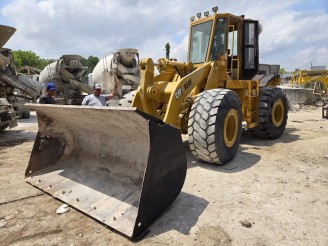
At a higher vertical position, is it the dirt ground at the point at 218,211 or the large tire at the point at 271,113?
the large tire at the point at 271,113

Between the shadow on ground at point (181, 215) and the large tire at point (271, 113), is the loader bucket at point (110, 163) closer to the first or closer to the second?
the shadow on ground at point (181, 215)

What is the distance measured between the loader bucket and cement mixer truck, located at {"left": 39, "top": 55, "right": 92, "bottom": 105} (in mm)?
10721

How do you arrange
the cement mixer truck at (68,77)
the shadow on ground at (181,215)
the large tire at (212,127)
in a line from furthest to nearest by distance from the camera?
the cement mixer truck at (68,77)
the large tire at (212,127)
the shadow on ground at (181,215)

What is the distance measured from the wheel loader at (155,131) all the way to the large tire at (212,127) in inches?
0.6

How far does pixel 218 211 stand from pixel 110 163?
147cm

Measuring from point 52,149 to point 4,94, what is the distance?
763 cm

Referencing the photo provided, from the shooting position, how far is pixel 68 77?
14859mm

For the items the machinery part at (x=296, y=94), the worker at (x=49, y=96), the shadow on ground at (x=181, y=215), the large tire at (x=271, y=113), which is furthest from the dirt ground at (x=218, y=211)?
the machinery part at (x=296, y=94)

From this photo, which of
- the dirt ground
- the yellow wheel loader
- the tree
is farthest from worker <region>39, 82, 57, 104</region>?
the tree

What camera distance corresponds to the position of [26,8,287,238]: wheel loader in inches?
109

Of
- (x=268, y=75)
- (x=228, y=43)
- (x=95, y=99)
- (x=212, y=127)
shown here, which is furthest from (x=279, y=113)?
(x=95, y=99)

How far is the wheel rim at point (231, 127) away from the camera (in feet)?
15.3

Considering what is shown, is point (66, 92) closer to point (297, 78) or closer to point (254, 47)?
point (254, 47)

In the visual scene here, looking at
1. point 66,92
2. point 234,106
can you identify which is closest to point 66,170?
point 234,106
